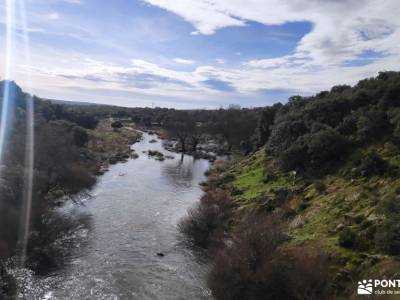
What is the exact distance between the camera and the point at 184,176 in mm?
53938

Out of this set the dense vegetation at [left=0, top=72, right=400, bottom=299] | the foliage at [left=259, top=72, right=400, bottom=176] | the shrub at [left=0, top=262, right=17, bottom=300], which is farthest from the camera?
the foliage at [left=259, top=72, right=400, bottom=176]

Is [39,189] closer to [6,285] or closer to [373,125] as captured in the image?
[6,285]

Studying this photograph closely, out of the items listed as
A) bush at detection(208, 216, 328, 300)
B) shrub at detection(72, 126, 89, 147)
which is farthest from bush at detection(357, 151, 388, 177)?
shrub at detection(72, 126, 89, 147)

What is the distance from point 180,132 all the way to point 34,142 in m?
53.0

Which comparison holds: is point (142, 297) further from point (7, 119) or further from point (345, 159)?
point (7, 119)

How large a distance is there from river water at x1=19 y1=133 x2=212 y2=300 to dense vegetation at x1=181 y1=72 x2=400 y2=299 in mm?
2050

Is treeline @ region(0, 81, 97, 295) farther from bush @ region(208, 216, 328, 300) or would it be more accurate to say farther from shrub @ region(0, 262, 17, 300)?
bush @ region(208, 216, 328, 300)

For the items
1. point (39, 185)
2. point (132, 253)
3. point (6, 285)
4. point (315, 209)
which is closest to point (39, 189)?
point (39, 185)

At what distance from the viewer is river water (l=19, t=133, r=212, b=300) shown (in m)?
20.1

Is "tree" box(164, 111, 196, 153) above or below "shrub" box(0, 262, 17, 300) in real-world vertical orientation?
above

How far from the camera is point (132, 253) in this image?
25.2 meters

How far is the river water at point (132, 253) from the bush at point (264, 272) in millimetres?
1895

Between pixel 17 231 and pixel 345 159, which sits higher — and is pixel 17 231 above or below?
below

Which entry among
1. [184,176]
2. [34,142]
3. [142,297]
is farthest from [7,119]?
[142,297]
